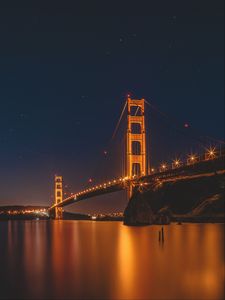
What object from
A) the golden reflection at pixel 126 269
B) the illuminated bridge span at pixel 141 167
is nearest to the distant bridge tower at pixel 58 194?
the illuminated bridge span at pixel 141 167

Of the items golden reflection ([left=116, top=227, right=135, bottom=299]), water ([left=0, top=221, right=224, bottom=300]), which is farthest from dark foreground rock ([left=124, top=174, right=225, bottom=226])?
water ([left=0, top=221, right=224, bottom=300])

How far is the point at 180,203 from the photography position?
8419 centimetres

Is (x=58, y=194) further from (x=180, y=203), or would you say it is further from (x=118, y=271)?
(x=118, y=271)

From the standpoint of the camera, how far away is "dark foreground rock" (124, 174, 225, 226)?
65.8m

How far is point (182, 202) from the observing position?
84.1 metres

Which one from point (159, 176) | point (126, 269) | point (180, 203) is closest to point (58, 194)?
point (180, 203)

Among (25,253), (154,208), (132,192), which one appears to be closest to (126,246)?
(25,253)

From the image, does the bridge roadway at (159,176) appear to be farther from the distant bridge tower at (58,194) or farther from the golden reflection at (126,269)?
the distant bridge tower at (58,194)

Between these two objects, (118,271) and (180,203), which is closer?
(118,271)

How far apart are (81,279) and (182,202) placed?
6446cm

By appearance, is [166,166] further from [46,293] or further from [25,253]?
[46,293]

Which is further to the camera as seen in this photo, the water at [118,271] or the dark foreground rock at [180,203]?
the dark foreground rock at [180,203]

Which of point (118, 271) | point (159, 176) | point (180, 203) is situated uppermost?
point (159, 176)

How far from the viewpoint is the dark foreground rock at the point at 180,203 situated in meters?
65.8
